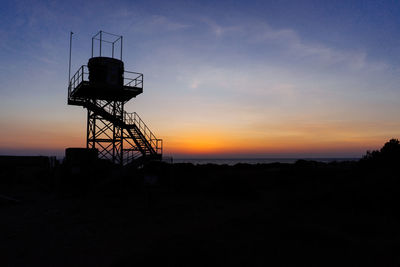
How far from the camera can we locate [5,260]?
27.8 feet

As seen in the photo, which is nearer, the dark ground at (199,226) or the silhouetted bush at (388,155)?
the dark ground at (199,226)

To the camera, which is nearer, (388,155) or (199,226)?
(199,226)

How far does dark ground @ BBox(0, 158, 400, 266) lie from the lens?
8.12 metres

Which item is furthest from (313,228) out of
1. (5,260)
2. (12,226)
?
(12,226)

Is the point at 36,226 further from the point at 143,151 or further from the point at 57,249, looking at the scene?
the point at 143,151

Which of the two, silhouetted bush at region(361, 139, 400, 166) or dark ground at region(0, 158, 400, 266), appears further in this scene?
silhouetted bush at region(361, 139, 400, 166)

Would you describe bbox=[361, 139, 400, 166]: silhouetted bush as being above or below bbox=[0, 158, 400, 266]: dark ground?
above

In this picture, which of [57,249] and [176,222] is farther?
[176,222]

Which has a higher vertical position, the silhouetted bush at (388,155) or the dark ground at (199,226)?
the silhouetted bush at (388,155)

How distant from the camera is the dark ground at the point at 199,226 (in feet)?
26.6

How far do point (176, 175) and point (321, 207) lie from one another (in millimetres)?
15684

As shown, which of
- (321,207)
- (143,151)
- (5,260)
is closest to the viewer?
(5,260)

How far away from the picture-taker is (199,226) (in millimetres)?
11836

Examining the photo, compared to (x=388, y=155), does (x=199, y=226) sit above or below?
below
